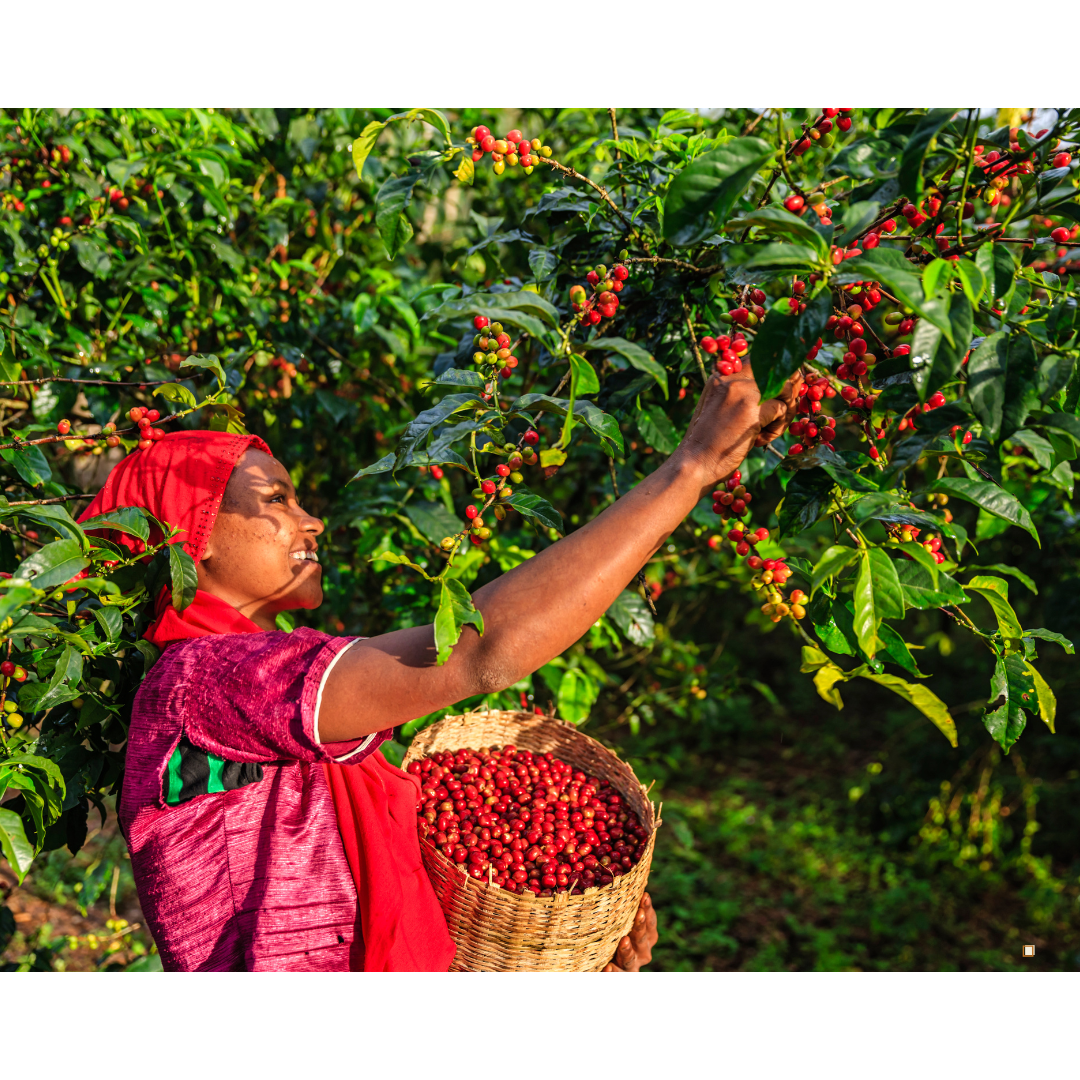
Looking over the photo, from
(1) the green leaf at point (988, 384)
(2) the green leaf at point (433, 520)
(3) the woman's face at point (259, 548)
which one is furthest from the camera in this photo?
(2) the green leaf at point (433, 520)

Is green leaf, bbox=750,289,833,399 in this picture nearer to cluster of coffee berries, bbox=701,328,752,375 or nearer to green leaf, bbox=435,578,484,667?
cluster of coffee berries, bbox=701,328,752,375

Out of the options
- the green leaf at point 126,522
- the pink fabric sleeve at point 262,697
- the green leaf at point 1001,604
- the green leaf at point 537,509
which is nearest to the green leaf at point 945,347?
the green leaf at point 1001,604

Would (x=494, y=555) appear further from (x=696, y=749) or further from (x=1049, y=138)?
(x=696, y=749)

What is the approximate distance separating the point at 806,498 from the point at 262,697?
903 millimetres

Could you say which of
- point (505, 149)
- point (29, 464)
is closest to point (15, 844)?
point (29, 464)

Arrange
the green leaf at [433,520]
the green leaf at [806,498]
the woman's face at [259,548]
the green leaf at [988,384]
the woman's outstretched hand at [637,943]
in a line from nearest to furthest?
the green leaf at [988,384]
the green leaf at [806,498]
the woman's face at [259,548]
the woman's outstretched hand at [637,943]
the green leaf at [433,520]

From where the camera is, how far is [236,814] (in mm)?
1451

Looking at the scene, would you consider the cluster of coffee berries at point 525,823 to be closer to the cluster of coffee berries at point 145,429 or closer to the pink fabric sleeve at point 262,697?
the pink fabric sleeve at point 262,697

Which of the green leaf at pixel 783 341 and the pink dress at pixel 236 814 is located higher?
the green leaf at pixel 783 341

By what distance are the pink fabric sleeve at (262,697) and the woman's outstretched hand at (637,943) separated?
2.40 feet

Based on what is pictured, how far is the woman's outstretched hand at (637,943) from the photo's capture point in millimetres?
1708

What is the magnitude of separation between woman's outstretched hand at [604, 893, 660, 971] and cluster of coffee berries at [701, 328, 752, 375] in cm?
104

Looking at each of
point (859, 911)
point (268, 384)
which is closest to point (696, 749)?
point (859, 911)
